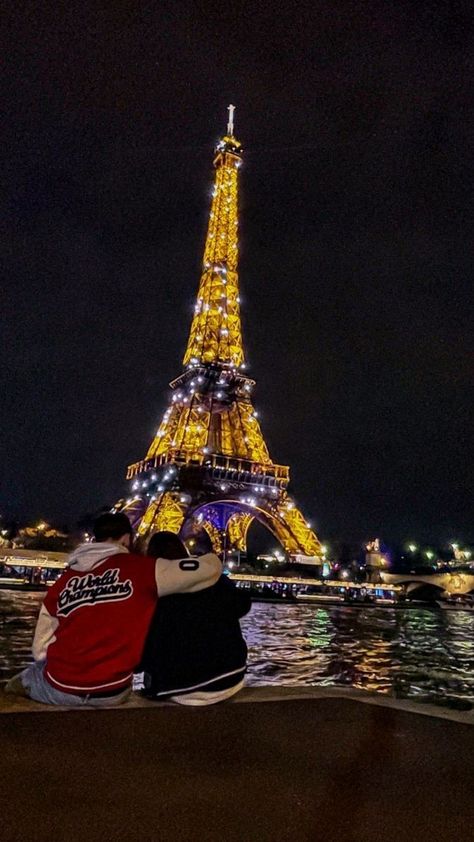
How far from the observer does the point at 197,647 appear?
3787 mm

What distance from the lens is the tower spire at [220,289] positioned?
5675cm

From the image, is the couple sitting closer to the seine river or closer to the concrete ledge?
the concrete ledge

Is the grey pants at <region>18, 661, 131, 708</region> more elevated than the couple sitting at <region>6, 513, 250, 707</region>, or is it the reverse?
the couple sitting at <region>6, 513, 250, 707</region>

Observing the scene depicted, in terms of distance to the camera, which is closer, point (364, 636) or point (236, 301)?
point (364, 636)

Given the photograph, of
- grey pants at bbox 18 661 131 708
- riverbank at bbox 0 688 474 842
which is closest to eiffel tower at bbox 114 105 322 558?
grey pants at bbox 18 661 131 708

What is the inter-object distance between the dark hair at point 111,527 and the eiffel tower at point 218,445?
40.5 m

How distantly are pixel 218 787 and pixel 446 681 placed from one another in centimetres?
857

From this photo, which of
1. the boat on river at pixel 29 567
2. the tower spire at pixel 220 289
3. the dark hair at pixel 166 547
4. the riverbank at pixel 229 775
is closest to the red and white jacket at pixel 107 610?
the riverbank at pixel 229 775

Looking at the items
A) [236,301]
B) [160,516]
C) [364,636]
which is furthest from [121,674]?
[236,301]

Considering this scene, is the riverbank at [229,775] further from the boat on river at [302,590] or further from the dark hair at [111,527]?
the boat on river at [302,590]

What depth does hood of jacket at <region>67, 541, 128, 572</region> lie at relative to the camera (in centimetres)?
373

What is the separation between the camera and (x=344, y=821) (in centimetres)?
214

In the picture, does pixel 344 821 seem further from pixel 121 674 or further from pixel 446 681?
pixel 446 681

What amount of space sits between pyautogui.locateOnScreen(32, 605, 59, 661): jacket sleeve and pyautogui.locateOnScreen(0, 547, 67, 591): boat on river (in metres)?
38.4
